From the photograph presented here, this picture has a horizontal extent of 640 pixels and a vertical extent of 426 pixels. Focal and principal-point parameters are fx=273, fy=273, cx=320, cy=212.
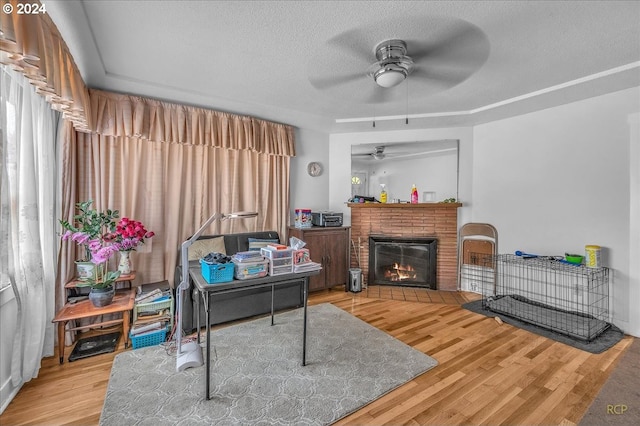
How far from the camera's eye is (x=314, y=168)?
4469mm

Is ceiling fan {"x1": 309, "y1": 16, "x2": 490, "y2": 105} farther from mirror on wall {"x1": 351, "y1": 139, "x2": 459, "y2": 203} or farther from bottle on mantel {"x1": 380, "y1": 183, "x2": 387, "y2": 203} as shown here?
bottle on mantel {"x1": 380, "y1": 183, "x2": 387, "y2": 203}

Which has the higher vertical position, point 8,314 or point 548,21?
point 548,21

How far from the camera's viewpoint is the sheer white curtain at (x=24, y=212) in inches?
69.4

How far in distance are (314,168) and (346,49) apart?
2.37 meters

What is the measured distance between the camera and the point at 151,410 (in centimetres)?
172

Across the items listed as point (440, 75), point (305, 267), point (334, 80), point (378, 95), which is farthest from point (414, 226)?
point (305, 267)

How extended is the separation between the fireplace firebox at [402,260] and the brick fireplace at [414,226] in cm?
8

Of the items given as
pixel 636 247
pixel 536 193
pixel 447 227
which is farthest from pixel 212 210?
pixel 636 247

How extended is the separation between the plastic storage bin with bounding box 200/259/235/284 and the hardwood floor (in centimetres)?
105

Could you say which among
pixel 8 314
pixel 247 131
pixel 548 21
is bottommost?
pixel 8 314

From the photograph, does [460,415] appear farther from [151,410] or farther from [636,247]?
[636,247]

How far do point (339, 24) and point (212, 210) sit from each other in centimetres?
256

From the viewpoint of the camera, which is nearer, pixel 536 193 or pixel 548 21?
pixel 548 21

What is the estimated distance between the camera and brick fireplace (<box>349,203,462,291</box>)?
13.7 ft
